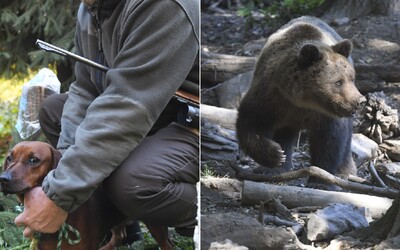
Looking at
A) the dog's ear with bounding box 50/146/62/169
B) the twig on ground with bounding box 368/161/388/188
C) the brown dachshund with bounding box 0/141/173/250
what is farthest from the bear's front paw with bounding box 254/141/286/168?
the dog's ear with bounding box 50/146/62/169

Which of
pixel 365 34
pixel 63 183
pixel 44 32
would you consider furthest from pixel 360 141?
pixel 44 32

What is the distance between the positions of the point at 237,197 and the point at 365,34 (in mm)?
847

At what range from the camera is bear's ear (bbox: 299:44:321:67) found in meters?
3.16

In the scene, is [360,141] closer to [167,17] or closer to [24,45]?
[167,17]

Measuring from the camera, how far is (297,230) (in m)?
2.27

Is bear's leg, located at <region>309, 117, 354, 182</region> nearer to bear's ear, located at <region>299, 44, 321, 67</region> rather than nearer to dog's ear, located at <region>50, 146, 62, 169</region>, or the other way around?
bear's ear, located at <region>299, 44, 321, 67</region>

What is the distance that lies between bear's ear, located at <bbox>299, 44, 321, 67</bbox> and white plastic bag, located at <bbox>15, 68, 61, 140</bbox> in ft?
6.16

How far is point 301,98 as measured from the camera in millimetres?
3285

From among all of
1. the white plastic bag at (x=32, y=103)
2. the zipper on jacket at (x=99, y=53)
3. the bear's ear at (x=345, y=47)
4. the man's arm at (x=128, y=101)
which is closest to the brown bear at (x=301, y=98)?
the bear's ear at (x=345, y=47)

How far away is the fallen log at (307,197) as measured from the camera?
7.39ft

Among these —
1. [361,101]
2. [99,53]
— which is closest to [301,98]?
[361,101]

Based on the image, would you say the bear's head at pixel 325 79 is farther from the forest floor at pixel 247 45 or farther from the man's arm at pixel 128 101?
the man's arm at pixel 128 101

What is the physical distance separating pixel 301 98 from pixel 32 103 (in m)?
1.91

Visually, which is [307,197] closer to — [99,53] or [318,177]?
[318,177]
